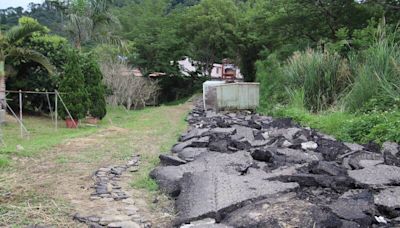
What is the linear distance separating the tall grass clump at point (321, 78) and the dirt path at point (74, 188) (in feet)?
14.1

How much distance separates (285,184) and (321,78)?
6.64 meters

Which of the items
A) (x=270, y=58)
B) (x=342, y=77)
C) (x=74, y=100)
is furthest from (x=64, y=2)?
(x=342, y=77)

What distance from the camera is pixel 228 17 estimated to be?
84.1 ft

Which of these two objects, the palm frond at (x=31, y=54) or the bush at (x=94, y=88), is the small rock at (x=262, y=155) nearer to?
the bush at (x=94, y=88)

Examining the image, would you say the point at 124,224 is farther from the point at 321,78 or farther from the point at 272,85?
the point at 272,85

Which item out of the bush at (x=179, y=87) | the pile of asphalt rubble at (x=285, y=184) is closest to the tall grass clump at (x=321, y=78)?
the pile of asphalt rubble at (x=285, y=184)

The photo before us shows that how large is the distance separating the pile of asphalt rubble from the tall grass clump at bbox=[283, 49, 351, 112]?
4077mm

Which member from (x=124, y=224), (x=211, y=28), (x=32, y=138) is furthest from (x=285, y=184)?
(x=211, y=28)

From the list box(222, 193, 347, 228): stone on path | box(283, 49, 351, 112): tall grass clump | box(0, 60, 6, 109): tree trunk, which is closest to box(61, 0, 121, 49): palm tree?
box(0, 60, 6, 109): tree trunk

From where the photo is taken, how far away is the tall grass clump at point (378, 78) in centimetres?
698

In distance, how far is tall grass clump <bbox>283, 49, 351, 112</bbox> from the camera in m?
9.39

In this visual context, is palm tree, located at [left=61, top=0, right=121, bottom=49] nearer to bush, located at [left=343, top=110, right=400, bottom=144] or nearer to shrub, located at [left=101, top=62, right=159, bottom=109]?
shrub, located at [left=101, top=62, right=159, bottom=109]

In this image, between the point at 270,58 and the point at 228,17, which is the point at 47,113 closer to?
the point at 270,58

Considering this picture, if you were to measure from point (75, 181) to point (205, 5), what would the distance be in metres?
22.7
